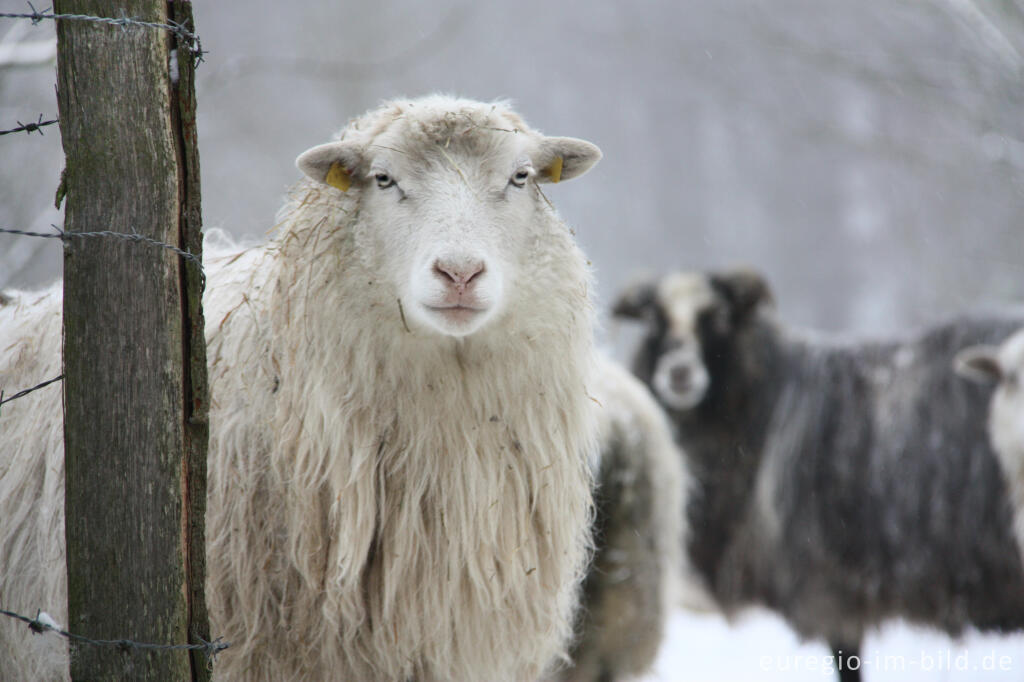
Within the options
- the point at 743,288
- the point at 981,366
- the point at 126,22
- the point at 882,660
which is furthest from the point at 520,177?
the point at 882,660

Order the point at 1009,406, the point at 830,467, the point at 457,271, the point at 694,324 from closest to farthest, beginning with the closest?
1. the point at 457,271
2. the point at 1009,406
3. the point at 830,467
4. the point at 694,324

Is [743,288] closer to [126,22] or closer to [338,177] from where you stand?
[338,177]

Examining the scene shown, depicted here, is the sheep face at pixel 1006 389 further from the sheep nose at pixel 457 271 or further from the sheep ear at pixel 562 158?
the sheep nose at pixel 457 271

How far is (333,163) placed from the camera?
2818mm

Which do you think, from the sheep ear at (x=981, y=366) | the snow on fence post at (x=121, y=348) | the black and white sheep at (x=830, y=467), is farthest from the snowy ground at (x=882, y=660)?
the snow on fence post at (x=121, y=348)

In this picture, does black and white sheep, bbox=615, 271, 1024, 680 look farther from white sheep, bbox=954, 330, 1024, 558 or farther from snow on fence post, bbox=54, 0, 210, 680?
snow on fence post, bbox=54, 0, 210, 680

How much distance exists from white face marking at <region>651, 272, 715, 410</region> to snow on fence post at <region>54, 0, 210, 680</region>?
15.9 feet

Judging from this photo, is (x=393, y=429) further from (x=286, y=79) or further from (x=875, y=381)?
(x=286, y=79)

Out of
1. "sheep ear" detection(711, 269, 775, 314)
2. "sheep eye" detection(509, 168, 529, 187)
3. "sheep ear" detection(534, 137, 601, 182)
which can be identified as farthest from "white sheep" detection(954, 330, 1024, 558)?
"sheep eye" detection(509, 168, 529, 187)

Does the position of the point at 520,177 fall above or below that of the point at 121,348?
above

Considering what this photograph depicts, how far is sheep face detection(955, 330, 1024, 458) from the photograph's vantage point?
5.05 metres

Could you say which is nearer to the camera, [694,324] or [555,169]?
[555,169]

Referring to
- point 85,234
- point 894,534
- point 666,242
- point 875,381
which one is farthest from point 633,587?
point 666,242

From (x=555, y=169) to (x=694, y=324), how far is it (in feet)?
12.7
